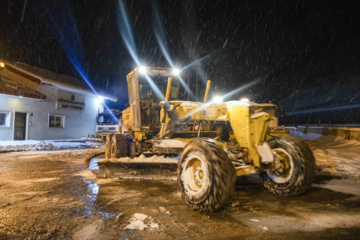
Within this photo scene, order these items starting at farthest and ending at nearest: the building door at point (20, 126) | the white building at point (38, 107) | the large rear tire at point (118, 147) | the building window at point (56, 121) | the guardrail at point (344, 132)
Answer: the building window at point (56, 121), the building door at point (20, 126), the white building at point (38, 107), the guardrail at point (344, 132), the large rear tire at point (118, 147)

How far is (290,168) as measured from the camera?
483cm

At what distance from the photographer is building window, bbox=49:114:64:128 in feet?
73.3

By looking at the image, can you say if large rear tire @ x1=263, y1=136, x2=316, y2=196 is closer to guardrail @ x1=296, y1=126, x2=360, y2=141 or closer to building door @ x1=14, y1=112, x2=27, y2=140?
guardrail @ x1=296, y1=126, x2=360, y2=141

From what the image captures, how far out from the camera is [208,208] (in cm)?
382

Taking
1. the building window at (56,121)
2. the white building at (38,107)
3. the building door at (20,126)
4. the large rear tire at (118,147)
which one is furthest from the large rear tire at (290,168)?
the building window at (56,121)

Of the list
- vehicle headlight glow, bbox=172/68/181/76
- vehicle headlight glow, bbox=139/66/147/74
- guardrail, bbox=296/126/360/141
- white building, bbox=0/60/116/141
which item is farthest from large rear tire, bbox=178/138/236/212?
white building, bbox=0/60/116/141

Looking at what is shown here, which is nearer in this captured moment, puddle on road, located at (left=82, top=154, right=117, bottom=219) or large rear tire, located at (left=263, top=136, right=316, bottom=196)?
puddle on road, located at (left=82, top=154, right=117, bottom=219)

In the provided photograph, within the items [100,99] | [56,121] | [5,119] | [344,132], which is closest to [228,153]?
[344,132]

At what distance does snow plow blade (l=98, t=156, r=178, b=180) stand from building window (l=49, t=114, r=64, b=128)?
1773 centimetres

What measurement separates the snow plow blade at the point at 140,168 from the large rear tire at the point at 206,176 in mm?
2408

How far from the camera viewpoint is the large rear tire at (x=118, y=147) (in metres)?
7.80

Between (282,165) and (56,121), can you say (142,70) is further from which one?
(56,121)

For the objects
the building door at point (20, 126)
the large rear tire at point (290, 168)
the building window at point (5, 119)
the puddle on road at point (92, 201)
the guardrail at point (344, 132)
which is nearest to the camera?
the puddle on road at point (92, 201)

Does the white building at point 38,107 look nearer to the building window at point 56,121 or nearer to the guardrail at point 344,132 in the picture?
the building window at point 56,121
